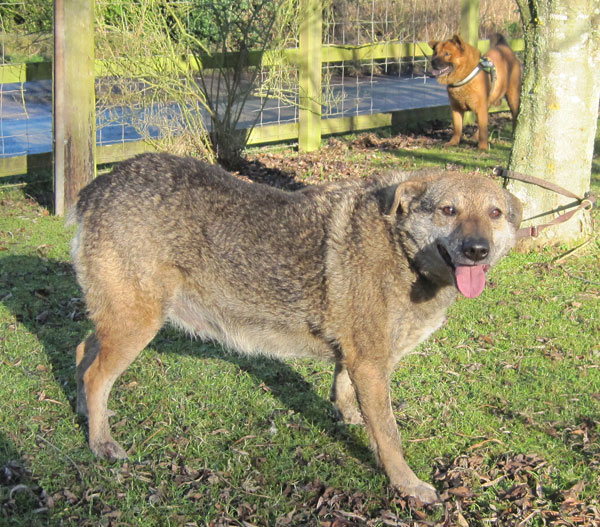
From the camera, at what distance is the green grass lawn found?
156 inches

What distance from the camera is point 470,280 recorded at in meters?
4.07

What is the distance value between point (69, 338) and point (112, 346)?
1663mm

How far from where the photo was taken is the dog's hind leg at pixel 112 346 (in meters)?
4.37

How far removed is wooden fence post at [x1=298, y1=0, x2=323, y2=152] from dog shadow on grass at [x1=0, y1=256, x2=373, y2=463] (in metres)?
5.63

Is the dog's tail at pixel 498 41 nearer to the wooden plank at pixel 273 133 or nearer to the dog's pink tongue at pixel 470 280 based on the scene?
the wooden plank at pixel 273 133

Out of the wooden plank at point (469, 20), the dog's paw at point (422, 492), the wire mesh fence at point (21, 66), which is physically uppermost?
the wooden plank at point (469, 20)

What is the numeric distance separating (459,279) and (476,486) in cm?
122

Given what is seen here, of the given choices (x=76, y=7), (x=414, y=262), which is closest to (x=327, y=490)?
(x=414, y=262)

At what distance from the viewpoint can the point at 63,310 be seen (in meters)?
6.38

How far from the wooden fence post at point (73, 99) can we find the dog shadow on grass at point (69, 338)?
56.9 inches

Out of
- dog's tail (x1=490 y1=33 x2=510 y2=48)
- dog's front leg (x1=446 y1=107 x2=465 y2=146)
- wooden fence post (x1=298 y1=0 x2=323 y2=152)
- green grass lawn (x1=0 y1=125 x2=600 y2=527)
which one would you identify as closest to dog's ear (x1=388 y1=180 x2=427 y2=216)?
green grass lawn (x1=0 y1=125 x2=600 y2=527)

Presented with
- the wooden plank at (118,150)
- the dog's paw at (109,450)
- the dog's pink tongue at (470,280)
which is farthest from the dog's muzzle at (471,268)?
the wooden plank at (118,150)

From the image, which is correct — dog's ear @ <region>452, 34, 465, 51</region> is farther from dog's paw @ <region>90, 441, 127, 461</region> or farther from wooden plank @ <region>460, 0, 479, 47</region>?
dog's paw @ <region>90, 441, 127, 461</region>

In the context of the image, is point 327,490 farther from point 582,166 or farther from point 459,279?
point 582,166
